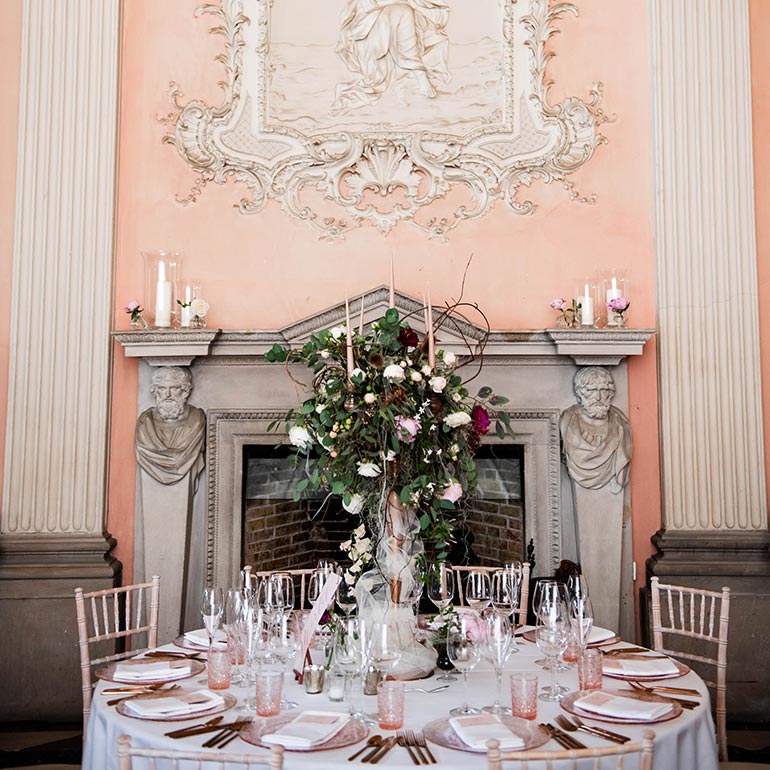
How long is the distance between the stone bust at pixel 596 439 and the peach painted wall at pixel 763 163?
806mm

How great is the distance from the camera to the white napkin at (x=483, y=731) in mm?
2037

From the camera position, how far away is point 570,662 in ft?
9.16

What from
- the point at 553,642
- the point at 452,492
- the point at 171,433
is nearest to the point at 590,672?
the point at 553,642

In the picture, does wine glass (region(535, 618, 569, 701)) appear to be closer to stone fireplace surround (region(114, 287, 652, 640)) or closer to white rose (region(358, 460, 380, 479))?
white rose (region(358, 460, 380, 479))

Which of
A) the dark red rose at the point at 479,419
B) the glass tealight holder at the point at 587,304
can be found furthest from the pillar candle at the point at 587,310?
the dark red rose at the point at 479,419

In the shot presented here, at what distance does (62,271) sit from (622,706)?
3.70m

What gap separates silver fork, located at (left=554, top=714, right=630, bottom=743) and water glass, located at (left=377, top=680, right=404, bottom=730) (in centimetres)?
43

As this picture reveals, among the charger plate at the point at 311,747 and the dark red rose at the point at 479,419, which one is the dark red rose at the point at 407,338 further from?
the charger plate at the point at 311,747

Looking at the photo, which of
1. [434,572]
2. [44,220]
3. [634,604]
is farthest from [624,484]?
[44,220]

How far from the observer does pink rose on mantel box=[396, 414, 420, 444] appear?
2.56m

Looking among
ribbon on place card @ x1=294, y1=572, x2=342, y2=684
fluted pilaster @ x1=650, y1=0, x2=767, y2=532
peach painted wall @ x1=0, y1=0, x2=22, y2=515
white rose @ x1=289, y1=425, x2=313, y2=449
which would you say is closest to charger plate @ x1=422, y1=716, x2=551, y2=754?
ribbon on place card @ x1=294, y1=572, x2=342, y2=684

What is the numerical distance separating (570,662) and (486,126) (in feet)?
10.2

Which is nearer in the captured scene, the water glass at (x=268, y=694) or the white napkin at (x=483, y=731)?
the white napkin at (x=483, y=731)

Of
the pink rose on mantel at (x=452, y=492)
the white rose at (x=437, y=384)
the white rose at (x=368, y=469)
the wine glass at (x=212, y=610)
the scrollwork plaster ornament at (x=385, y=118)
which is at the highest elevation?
the scrollwork plaster ornament at (x=385, y=118)
